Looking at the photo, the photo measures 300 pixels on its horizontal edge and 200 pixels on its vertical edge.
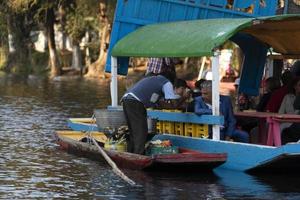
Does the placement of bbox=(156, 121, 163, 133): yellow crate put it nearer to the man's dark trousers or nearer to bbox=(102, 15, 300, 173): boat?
bbox=(102, 15, 300, 173): boat

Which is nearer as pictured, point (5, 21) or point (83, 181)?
point (83, 181)

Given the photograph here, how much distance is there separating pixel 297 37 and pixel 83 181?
5.57 m

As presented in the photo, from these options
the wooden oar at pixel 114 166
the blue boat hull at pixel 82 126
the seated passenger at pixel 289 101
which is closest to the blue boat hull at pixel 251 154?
the wooden oar at pixel 114 166

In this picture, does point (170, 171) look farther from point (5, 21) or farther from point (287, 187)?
point (5, 21)

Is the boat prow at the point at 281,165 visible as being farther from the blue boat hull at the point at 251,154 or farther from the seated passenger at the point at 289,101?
the seated passenger at the point at 289,101

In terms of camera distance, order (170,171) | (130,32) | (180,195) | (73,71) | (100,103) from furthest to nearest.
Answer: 1. (73,71)
2. (100,103)
3. (130,32)
4. (170,171)
5. (180,195)

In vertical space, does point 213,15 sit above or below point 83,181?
above

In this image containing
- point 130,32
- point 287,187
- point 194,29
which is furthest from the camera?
point 130,32

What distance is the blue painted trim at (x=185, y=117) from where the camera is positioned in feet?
44.0

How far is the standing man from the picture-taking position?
44.9 ft

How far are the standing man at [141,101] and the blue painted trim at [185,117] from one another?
0.40 meters

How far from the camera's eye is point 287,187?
1255 cm

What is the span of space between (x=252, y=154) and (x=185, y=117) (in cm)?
144

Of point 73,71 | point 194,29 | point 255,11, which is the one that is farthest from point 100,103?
point 73,71
